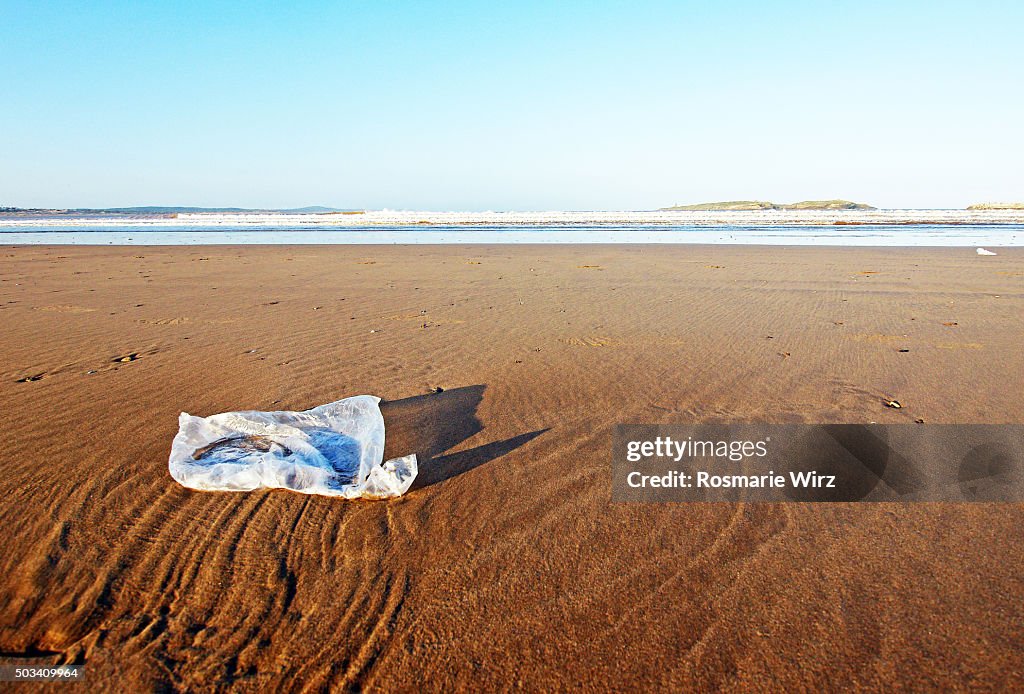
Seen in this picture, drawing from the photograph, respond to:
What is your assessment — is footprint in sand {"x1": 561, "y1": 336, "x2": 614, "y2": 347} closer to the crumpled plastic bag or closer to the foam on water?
the crumpled plastic bag

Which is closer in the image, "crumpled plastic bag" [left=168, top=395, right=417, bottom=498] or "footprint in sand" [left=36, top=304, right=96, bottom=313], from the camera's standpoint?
"crumpled plastic bag" [left=168, top=395, right=417, bottom=498]

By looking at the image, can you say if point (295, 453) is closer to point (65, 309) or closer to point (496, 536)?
point (496, 536)

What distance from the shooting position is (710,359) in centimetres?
458

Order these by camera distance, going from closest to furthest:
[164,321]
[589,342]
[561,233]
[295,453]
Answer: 1. [295,453]
2. [589,342]
3. [164,321]
4. [561,233]

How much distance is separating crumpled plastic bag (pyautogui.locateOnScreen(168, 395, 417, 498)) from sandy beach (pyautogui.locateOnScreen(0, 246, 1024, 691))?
0.10 metres

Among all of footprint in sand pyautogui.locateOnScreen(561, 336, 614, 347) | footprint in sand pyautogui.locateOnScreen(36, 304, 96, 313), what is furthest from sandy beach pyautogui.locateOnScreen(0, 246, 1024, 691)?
footprint in sand pyautogui.locateOnScreen(36, 304, 96, 313)

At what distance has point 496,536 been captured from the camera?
87.4 inches

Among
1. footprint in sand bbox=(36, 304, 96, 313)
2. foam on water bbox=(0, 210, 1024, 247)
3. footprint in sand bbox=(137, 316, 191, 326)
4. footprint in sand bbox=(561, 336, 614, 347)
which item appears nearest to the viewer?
footprint in sand bbox=(561, 336, 614, 347)

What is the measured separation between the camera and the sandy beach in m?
1.63

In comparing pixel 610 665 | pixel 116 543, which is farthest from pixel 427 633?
pixel 116 543

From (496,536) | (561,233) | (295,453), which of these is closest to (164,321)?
(295,453)

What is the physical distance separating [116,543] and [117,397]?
189 cm

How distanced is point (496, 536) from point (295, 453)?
1.11m

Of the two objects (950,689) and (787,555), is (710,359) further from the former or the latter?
(950,689)
